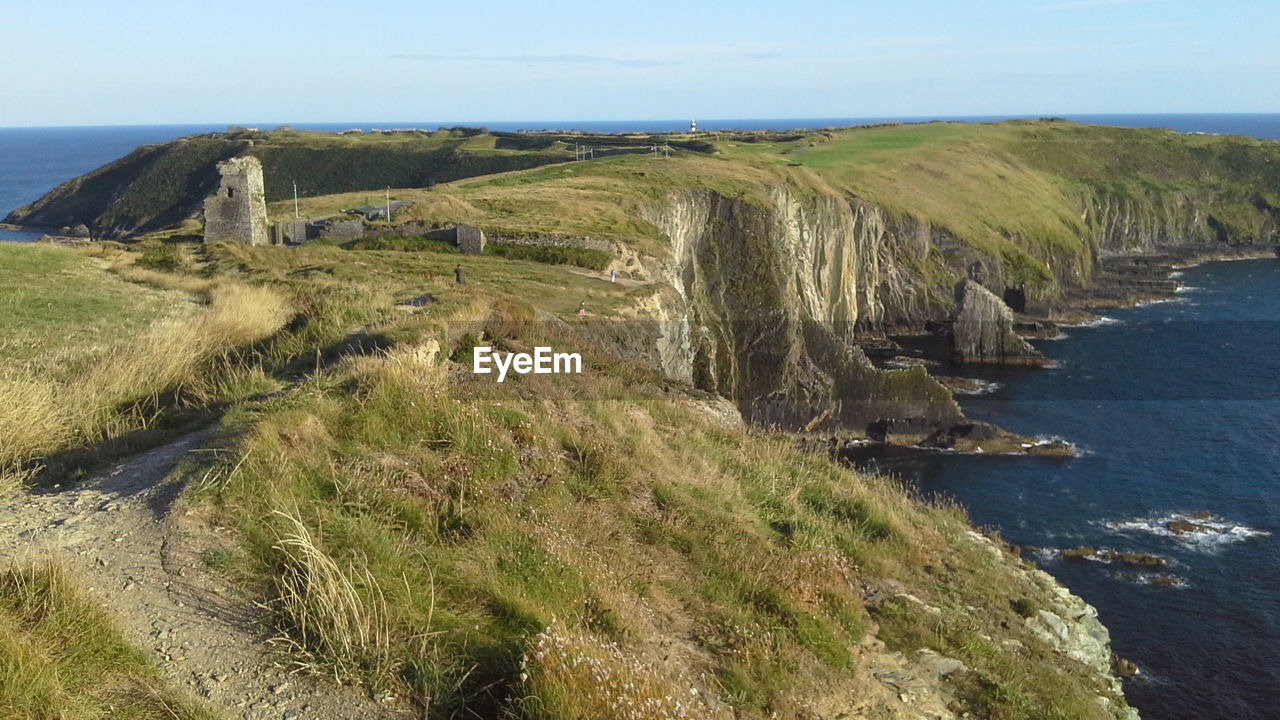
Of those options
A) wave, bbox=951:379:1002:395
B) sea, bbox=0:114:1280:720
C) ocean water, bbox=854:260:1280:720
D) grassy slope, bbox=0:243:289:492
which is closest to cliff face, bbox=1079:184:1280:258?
sea, bbox=0:114:1280:720

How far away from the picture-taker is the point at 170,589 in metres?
8.08

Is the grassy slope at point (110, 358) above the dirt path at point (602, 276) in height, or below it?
above

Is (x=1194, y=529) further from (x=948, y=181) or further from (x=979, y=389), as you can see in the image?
(x=948, y=181)

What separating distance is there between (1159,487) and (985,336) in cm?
2408

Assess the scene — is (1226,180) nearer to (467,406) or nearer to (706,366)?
(706,366)

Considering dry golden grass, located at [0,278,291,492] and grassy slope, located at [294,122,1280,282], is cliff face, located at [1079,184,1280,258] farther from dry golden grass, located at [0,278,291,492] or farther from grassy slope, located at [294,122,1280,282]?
dry golden grass, located at [0,278,291,492]

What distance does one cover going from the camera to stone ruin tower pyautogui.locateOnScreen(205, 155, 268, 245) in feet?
113

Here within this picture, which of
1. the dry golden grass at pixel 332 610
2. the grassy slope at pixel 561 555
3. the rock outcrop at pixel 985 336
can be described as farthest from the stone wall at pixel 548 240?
the rock outcrop at pixel 985 336

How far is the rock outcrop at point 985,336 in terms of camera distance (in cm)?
6206

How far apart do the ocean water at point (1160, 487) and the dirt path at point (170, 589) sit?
76.7ft

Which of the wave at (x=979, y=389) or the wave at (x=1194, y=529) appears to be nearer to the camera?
the wave at (x=1194, y=529)

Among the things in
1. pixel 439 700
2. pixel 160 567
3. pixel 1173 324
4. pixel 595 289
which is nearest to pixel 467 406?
pixel 160 567

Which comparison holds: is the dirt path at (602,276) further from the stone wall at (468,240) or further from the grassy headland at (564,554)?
the grassy headland at (564,554)

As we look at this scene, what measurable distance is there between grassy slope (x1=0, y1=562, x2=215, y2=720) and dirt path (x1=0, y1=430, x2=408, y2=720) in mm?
214
